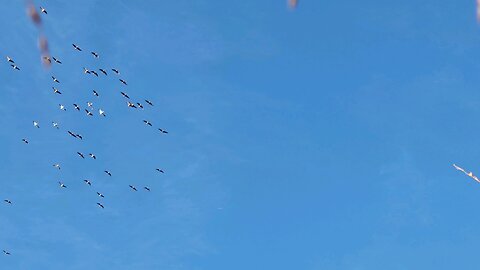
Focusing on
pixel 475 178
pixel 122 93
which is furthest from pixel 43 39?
pixel 122 93

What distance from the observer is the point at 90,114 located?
102938 mm

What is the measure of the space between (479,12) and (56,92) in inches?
3512

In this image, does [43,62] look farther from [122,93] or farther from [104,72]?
[104,72]

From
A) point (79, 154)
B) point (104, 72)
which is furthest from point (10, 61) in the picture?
point (79, 154)

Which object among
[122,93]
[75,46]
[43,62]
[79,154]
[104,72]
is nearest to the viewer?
[43,62]

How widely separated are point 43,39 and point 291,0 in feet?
4.23

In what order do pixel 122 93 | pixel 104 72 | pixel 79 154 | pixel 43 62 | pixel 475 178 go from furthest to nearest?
pixel 79 154
pixel 104 72
pixel 122 93
pixel 475 178
pixel 43 62

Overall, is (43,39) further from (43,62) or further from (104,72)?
(104,72)

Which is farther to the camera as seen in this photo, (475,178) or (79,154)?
(79,154)

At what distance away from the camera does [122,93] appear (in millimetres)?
80375

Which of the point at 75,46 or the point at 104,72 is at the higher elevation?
the point at 104,72

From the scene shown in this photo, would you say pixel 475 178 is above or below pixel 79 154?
below

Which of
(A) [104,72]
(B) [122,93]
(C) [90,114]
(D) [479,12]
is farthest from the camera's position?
(C) [90,114]

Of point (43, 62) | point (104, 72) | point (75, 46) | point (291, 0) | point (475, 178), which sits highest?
point (104, 72)
